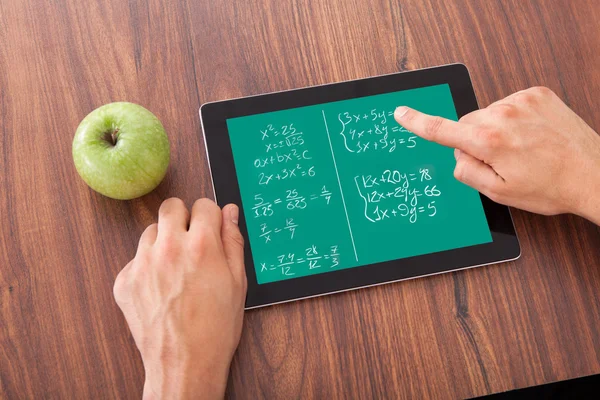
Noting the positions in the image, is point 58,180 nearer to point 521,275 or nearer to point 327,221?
point 327,221

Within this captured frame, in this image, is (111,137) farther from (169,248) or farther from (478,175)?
(478,175)

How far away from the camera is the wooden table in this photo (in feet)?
3.04

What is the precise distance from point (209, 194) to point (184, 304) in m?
0.23

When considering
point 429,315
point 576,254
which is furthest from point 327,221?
point 576,254

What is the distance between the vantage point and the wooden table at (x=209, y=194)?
93cm

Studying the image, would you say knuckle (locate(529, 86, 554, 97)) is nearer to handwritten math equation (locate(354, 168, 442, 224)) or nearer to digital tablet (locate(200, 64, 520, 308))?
digital tablet (locate(200, 64, 520, 308))

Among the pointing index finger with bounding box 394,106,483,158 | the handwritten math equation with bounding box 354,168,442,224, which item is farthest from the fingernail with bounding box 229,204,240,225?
the pointing index finger with bounding box 394,106,483,158

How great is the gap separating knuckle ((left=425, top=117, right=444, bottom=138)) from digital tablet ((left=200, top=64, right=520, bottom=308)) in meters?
0.11

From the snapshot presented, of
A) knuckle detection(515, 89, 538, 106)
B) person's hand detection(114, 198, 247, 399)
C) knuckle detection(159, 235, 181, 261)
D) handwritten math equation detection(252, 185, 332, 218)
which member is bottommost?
person's hand detection(114, 198, 247, 399)

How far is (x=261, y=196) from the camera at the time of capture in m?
0.99

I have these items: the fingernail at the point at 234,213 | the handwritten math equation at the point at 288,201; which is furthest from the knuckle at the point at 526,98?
the fingernail at the point at 234,213

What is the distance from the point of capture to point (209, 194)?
100 cm

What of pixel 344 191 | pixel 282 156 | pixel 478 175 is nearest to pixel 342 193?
pixel 344 191

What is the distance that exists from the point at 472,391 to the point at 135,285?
1.92 feet
